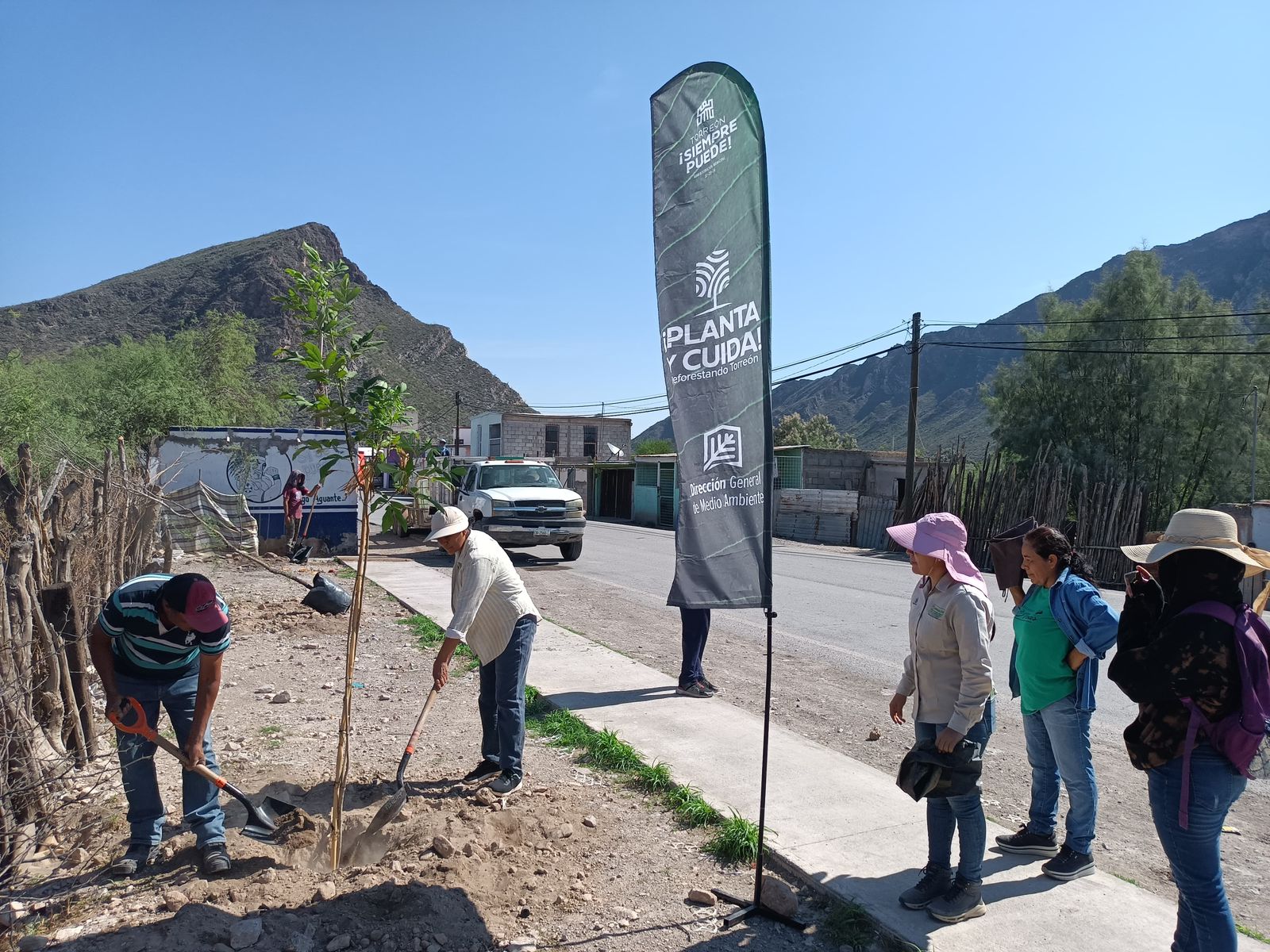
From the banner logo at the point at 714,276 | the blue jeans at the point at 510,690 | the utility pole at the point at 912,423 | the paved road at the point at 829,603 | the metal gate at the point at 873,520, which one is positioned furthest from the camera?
the metal gate at the point at 873,520

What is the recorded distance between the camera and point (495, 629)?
15.8 feet

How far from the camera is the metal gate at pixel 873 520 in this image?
25891mm

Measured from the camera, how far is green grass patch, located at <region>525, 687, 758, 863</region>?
407cm

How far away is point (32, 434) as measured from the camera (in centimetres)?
1888

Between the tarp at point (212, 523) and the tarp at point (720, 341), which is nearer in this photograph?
the tarp at point (720, 341)

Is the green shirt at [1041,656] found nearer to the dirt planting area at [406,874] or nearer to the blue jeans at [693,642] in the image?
the dirt planting area at [406,874]

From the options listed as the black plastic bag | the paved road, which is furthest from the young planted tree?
the black plastic bag

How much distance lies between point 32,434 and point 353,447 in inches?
770

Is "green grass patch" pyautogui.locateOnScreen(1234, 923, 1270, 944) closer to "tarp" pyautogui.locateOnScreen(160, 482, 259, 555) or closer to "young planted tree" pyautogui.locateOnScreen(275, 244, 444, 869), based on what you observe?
"young planted tree" pyautogui.locateOnScreen(275, 244, 444, 869)

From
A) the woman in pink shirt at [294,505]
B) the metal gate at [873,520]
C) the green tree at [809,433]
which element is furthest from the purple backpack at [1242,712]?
the green tree at [809,433]

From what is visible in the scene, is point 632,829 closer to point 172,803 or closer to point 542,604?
point 172,803

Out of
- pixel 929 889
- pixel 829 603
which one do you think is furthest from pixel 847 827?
pixel 829 603

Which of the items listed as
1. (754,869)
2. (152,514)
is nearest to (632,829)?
(754,869)

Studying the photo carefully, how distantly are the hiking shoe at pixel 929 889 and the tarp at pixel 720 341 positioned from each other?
4.29 ft
